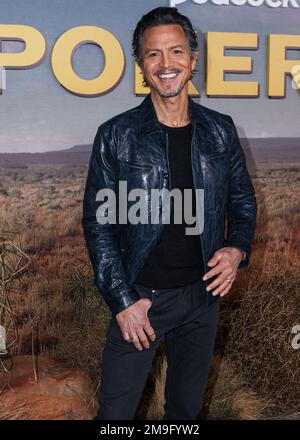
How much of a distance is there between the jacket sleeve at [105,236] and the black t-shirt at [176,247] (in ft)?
0.34

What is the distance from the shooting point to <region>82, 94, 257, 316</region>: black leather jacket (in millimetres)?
1624

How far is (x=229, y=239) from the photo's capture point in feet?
6.13

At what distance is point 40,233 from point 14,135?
22.3 inches

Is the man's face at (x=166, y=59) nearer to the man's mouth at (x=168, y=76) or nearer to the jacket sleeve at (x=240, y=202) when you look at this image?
the man's mouth at (x=168, y=76)

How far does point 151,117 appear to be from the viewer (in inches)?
67.6

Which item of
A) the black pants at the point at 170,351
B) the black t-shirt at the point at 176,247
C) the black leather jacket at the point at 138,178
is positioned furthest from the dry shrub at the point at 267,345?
the black t-shirt at the point at 176,247

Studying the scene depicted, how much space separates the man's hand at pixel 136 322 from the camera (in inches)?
63.6

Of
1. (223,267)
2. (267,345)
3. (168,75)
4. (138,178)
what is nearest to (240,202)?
(223,267)

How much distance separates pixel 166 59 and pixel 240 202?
56cm

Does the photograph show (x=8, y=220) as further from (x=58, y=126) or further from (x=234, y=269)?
(x=234, y=269)

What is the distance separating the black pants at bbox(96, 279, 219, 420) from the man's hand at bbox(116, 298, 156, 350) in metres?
0.06

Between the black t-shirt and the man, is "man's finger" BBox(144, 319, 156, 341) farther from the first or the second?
the black t-shirt

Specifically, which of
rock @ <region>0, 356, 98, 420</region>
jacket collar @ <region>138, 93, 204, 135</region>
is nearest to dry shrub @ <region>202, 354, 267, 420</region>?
rock @ <region>0, 356, 98, 420</region>
